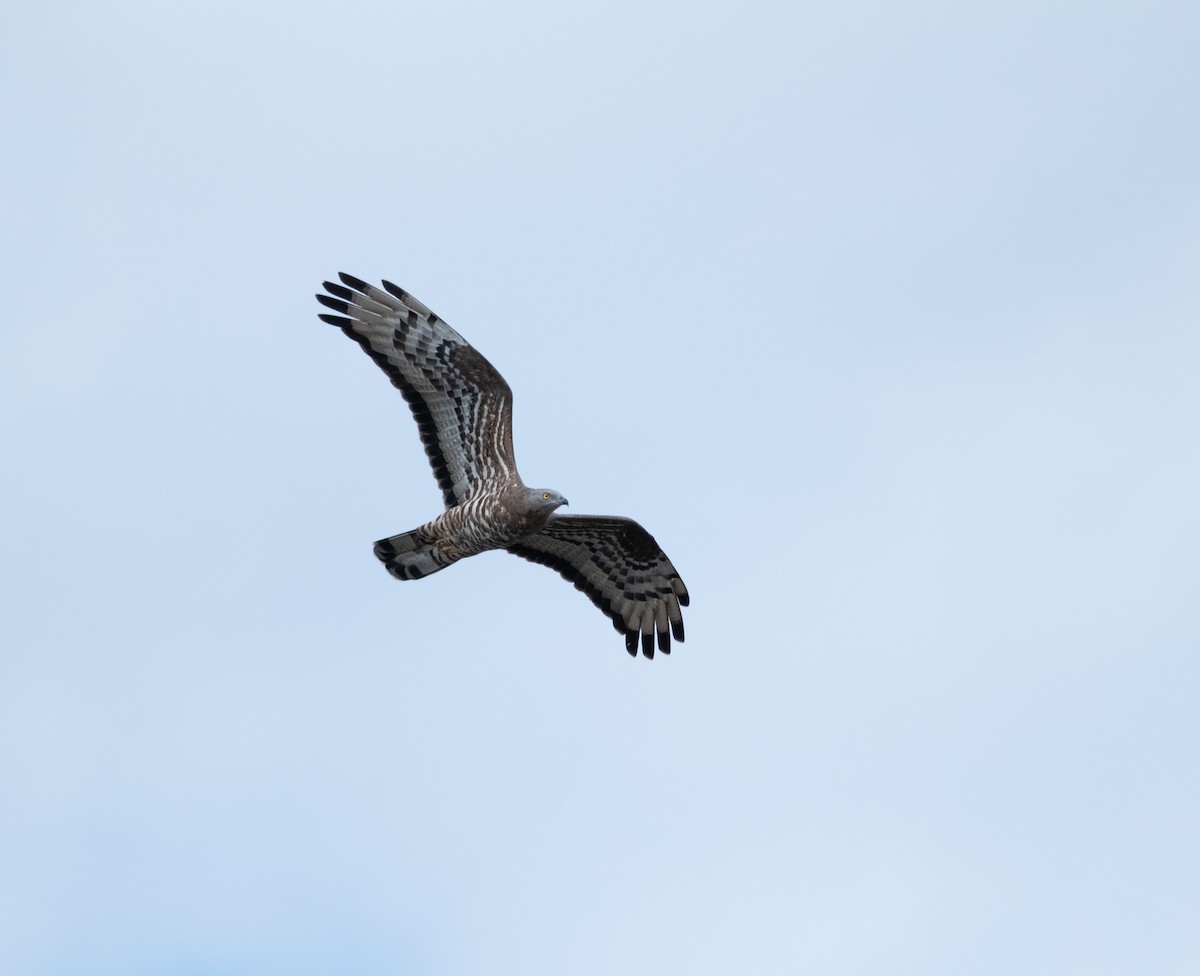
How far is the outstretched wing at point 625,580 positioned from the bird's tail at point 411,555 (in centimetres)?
99

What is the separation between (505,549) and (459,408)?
1722mm

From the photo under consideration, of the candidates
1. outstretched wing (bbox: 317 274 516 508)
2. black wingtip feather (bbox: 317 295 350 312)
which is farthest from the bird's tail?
black wingtip feather (bbox: 317 295 350 312)

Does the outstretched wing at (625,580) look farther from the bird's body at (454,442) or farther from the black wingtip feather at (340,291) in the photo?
the black wingtip feather at (340,291)

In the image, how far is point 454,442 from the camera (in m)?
19.5

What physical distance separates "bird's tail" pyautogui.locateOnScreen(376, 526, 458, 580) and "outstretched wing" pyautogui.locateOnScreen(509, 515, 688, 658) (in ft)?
3.25

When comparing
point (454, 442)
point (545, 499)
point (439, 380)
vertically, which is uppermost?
point (439, 380)

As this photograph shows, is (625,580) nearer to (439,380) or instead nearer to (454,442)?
(454,442)

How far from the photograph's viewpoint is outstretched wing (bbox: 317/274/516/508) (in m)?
19.3

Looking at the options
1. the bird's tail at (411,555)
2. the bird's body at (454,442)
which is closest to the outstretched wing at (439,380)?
the bird's body at (454,442)

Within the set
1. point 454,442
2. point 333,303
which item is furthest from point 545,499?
point 333,303

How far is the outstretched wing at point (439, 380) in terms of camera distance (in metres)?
19.3

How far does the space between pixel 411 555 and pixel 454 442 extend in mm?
1314

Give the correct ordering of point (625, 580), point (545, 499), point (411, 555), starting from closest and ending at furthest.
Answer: point (545, 499), point (411, 555), point (625, 580)

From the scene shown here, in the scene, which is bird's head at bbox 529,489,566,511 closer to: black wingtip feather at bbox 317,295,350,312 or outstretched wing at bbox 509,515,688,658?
outstretched wing at bbox 509,515,688,658
